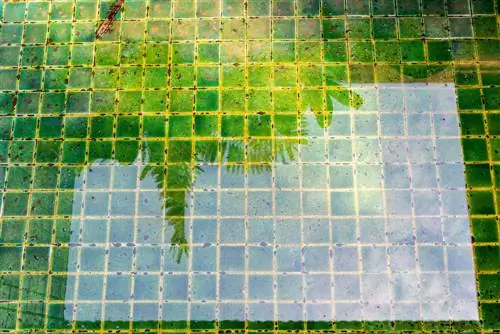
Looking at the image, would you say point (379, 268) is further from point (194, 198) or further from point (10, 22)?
point (10, 22)

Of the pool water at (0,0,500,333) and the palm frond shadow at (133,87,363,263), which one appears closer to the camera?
the pool water at (0,0,500,333)

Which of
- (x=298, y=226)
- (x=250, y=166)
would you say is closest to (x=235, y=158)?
(x=250, y=166)

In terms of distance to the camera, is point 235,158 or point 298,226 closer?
point 298,226

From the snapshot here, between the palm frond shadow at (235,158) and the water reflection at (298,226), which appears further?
the palm frond shadow at (235,158)

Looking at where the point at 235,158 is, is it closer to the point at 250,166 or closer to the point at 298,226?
the point at 250,166

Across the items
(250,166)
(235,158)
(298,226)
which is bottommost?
(298,226)
